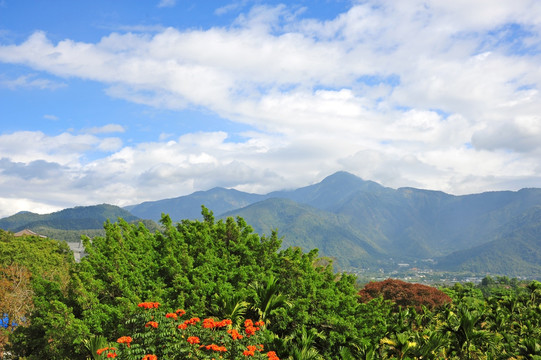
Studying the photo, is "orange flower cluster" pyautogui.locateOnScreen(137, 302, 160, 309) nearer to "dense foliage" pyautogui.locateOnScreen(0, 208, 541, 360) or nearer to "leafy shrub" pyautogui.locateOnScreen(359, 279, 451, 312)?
"dense foliage" pyautogui.locateOnScreen(0, 208, 541, 360)

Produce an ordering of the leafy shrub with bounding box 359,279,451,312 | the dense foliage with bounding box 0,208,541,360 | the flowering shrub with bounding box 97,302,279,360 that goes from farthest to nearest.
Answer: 1. the leafy shrub with bounding box 359,279,451,312
2. the dense foliage with bounding box 0,208,541,360
3. the flowering shrub with bounding box 97,302,279,360

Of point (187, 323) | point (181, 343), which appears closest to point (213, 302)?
point (187, 323)

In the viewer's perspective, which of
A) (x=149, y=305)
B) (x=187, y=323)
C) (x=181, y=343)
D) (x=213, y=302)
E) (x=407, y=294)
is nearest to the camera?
(x=181, y=343)

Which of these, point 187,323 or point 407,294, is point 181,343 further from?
point 407,294

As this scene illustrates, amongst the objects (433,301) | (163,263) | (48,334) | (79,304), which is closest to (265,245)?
(163,263)

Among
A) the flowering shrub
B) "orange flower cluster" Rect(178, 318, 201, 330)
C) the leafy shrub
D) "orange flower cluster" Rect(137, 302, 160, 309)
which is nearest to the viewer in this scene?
the flowering shrub

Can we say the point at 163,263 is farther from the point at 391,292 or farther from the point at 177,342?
the point at 391,292

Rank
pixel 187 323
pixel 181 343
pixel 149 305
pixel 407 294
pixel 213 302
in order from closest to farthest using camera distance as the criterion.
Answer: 1. pixel 181 343
2. pixel 187 323
3. pixel 149 305
4. pixel 213 302
5. pixel 407 294

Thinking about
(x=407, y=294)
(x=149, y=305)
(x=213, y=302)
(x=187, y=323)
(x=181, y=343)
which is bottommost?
(x=407, y=294)

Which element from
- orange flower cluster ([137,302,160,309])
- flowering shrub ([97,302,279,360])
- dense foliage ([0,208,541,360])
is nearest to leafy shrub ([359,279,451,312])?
dense foliage ([0,208,541,360])

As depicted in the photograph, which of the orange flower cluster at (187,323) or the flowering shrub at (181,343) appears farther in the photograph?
the orange flower cluster at (187,323)

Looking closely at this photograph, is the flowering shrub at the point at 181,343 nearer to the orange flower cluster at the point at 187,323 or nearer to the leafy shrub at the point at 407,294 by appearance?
the orange flower cluster at the point at 187,323

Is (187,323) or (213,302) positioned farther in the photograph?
(213,302)

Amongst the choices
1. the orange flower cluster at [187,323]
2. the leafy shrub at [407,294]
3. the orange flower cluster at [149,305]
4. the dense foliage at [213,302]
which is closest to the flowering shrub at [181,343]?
the orange flower cluster at [187,323]
